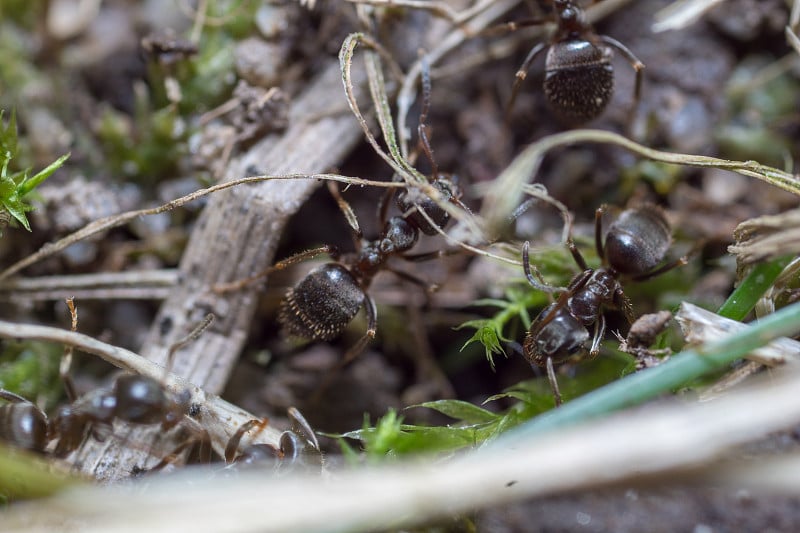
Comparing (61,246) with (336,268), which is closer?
(61,246)

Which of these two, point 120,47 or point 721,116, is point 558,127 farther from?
point 120,47

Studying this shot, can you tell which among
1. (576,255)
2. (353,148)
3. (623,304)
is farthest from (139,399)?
(623,304)

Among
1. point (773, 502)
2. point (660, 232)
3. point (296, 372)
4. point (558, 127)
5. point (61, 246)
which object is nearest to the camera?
point (773, 502)

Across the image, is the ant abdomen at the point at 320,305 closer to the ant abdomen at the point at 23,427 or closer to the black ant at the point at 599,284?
the black ant at the point at 599,284

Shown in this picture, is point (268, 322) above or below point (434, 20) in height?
below

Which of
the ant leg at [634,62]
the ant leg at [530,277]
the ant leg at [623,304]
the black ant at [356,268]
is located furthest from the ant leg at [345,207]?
the ant leg at [634,62]

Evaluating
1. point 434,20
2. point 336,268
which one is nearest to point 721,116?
point 434,20

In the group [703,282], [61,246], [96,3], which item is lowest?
[703,282]
